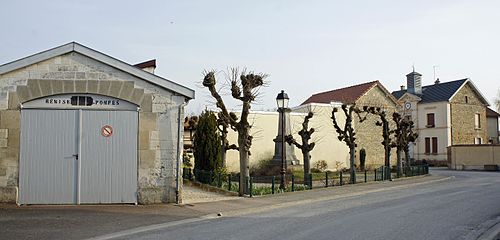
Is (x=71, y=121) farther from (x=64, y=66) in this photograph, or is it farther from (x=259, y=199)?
(x=259, y=199)

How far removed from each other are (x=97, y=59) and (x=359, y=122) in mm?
27837

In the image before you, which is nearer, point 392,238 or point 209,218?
point 392,238

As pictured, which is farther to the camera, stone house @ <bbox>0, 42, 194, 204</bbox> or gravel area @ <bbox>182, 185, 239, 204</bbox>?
gravel area @ <bbox>182, 185, 239, 204</bbox>

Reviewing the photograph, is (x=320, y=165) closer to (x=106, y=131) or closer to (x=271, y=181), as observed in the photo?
(x=271, y=181)

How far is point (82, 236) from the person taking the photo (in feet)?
31.7

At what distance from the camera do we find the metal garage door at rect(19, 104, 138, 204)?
13.9 m

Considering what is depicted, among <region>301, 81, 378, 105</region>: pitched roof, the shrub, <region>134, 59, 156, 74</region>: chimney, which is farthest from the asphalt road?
<region>301, 81, 378, 105</region>: pitched roof

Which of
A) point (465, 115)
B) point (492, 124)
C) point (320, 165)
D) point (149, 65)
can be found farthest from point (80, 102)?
point (492, 124)

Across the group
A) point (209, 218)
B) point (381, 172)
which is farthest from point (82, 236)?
point (381, 172)

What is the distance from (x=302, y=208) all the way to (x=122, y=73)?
6.61m

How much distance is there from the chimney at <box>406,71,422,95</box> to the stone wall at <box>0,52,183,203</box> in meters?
46.4

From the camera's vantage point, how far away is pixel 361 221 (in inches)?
469

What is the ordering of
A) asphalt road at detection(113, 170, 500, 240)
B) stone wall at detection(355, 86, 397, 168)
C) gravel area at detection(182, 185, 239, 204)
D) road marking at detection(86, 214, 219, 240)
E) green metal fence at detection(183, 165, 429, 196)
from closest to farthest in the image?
road marking at detection(86, 214, 219, 240) → asphalt road at detection(113, 170, 500, 240) → gravel area at detection(182, 185, 239, 204) → green metal fence at detection(183, 165, 429, 196) → stone wall at detection(355, 86, 397, 168)

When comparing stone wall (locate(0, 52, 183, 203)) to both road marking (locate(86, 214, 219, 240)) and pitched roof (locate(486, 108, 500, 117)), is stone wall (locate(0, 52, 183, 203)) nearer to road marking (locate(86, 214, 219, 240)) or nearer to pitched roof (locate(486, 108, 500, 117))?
road marking (locate(86, 214, 219, 240))
